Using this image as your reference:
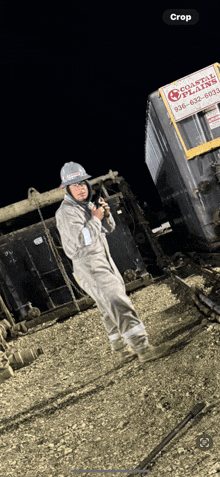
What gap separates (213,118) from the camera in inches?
338

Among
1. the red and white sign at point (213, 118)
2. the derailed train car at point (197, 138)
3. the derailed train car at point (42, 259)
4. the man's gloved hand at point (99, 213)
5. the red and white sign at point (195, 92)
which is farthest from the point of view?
the derailed train car at point (42, 259)

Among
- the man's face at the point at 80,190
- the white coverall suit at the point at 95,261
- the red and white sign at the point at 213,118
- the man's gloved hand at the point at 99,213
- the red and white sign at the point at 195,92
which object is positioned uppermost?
the red and white sign at the point at 195,92

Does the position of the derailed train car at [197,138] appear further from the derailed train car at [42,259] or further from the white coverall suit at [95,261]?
the white coverall suit at [95,261]

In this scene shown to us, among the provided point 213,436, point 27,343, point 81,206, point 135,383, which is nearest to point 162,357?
point 135,383

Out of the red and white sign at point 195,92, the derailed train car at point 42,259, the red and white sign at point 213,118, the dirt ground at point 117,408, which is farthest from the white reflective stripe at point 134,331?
the derailed train car at point 42,259

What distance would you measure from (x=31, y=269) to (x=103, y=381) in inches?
248

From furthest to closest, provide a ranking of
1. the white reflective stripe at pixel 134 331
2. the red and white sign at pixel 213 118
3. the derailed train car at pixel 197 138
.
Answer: the red and white sign at pixel 213 118 < the derailed train car at pixel 197 138 < the white reflective stripe at pixel 134 331

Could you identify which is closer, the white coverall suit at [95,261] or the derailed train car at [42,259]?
the white coverall suit at [95,261]

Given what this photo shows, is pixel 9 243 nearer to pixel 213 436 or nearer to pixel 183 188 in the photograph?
pixel 183 188

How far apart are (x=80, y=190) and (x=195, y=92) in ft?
19.8

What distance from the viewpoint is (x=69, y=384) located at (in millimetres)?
5594

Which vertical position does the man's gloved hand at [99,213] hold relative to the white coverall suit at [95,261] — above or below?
above

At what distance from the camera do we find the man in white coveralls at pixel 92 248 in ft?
10.2

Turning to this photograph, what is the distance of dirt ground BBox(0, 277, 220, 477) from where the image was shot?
11.0 feet
